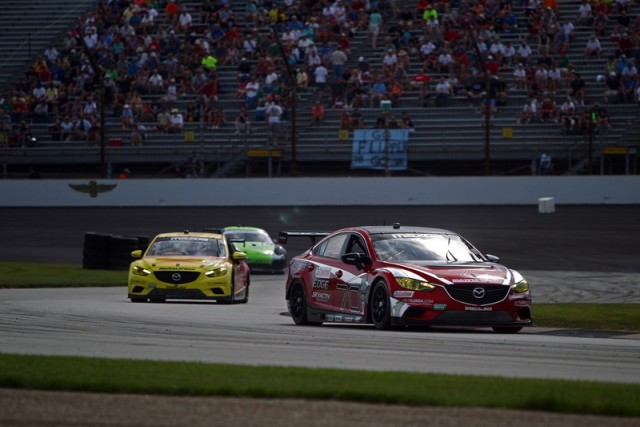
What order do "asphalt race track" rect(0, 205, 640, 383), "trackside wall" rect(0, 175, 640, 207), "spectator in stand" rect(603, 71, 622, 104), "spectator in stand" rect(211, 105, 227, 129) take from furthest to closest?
1. "spectator in stand" rect(211, 105, 227, 129)
2. "spectator in stand" rect(603, 71, 622, 104)
3. "trackside wall" rect(0, 175, 640, 207)
4. "asphalt race track" rect(0, 205, 640, 383)

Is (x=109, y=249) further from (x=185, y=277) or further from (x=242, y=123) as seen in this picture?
(x=242, y=123)

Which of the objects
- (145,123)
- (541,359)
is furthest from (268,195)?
(541,359)

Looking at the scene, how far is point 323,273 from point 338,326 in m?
0.72

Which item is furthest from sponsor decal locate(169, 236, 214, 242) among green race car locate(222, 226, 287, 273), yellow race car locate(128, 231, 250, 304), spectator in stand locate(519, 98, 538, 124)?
spectator in stand locate(519, 98, 538, 124)

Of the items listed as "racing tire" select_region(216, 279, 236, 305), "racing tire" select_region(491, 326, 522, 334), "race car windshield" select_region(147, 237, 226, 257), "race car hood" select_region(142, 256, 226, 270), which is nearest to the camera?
"racing tire" select_region(491, 326, 522, 334)

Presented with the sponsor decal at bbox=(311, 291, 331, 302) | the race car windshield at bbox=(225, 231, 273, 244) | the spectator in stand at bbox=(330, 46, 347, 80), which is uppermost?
the spectator in stand at bbox=(330, 46, 347, 80)

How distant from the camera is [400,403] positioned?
862 cm

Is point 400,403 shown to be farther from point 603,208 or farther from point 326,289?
point 603,208

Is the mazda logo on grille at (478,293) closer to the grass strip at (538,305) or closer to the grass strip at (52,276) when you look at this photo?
the grass strip at (538,305)

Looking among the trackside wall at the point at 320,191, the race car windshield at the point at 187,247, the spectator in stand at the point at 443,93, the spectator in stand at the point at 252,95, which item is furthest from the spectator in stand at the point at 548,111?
the race car windshield at the point at 187,247

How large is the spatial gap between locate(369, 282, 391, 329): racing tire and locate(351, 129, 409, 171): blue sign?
72.8ft

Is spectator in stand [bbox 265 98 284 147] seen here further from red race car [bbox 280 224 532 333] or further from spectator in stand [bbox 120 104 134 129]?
red race car [bbox 280 224 532 333]

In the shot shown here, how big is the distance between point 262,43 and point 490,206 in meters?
11.7

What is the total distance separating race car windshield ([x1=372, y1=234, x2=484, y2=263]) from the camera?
53.1 feet
